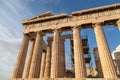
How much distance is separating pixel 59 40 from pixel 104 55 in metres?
6.76

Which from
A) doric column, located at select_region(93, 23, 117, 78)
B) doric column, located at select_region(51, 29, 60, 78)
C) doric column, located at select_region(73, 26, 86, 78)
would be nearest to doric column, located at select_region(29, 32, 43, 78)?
doric column, located at select_region(51, 29, 60, 78)

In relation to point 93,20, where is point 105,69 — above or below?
below

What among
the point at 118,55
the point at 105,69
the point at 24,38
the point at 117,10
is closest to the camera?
the point at 105,69

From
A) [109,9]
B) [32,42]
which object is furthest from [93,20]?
[32,42]

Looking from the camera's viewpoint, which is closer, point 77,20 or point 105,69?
point 105,69

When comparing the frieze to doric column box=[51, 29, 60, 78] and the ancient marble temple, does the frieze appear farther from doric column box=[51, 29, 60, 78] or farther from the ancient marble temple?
doric column box=[51, 29, 60, 78]

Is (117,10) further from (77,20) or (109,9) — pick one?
(77,20)

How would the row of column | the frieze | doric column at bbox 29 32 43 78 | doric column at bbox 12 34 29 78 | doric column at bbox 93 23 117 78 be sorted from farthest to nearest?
the frieze < doric column at bbox 12 34 29 78 < doric column at bbox 29 32 43 78 < the row of column < doric column at bbox 93 23 117 78

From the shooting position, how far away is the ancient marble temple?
589 inches

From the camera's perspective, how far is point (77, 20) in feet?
62.0

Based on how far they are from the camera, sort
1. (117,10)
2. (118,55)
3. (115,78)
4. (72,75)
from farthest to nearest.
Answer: (118,55), (72,75), (117,10), (115,78)

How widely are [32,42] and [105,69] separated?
1301 cm

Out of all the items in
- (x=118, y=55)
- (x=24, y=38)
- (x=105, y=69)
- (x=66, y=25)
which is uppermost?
(x=66, y=25)

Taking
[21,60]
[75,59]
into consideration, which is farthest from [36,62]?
[75,59]
